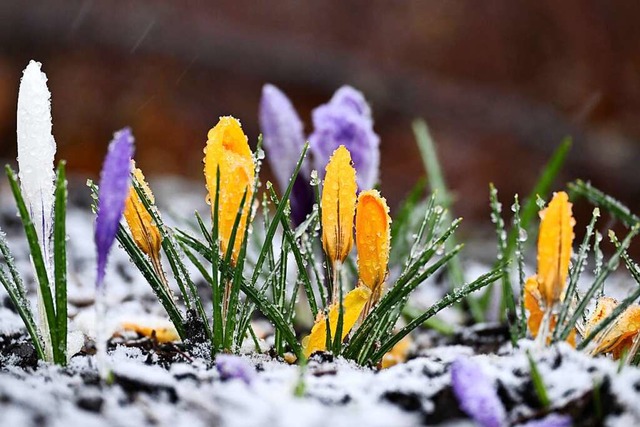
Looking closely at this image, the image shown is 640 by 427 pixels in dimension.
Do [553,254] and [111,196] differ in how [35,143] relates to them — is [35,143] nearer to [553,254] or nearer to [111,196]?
[111,196]

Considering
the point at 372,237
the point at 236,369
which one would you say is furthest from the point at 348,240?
the point at 236,369

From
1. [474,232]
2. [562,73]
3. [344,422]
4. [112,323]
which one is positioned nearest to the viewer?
[344,422]

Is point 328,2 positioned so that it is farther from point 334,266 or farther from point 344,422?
point 344,422

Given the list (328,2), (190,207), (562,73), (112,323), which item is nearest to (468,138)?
(562,73)

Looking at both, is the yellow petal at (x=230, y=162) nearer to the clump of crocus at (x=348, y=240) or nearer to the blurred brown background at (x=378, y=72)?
the clump of crocus at (x=348, y=240)

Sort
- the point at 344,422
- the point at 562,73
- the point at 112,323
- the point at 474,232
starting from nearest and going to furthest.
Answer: the point at 344,422, the point at 112,323, the point at 474,232, the point at 562,73

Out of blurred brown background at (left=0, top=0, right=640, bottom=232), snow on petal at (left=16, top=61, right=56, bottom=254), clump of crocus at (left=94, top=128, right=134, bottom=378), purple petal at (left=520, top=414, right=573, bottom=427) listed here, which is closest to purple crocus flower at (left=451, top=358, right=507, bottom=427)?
purple petal at (left=520, top=414, right=573, bottom=427)
